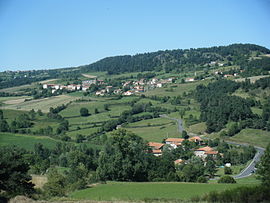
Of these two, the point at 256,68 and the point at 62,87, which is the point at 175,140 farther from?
the point at 62,87

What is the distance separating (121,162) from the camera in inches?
1347

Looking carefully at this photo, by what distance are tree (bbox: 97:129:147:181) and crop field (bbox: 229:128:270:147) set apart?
28.9m

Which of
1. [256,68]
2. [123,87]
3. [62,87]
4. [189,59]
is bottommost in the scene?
[123,87]

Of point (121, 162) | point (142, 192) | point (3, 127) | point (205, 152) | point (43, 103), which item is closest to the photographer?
point (142, 192)

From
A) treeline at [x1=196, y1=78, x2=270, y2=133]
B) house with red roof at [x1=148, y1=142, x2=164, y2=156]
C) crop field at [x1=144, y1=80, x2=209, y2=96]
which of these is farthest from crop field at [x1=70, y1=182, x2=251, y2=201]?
crop field at [x1=144, y1=80, x2=209, y2=96]

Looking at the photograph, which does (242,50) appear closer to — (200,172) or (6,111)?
(6,111)

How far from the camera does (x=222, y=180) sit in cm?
3309

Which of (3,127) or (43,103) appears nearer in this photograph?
(3,127)

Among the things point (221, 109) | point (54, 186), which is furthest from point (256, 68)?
point (54, 186)

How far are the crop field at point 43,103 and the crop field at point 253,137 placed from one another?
160 ft

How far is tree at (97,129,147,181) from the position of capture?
33.5 meters

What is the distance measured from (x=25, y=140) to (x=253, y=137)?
128ft

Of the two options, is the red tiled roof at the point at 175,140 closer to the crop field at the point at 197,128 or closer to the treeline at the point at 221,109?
the crop field at the point at 197,128

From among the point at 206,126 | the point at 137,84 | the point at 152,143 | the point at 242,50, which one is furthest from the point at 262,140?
Answer: the point at 242,50
